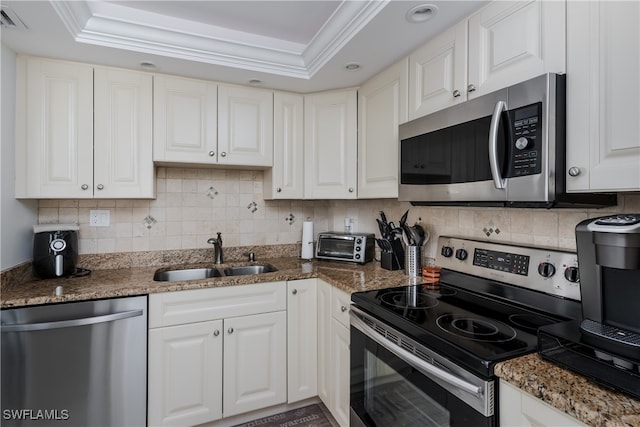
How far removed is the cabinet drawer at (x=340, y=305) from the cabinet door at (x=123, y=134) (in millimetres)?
1282

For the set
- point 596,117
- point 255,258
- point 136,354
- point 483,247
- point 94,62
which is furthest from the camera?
point 255,258

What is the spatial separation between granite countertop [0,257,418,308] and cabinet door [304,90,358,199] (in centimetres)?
55

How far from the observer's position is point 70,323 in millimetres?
1556

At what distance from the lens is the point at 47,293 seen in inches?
62.5

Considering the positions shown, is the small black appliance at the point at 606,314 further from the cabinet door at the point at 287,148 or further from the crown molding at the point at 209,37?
the cabinet door at the point at 287,148

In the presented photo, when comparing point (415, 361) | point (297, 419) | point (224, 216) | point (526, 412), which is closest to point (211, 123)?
point (224, 216)

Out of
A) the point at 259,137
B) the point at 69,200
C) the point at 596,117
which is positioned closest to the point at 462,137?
the point at 596,117

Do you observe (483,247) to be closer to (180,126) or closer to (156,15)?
(180,126)

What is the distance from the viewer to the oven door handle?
94 centimetres

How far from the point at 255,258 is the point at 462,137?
177cm

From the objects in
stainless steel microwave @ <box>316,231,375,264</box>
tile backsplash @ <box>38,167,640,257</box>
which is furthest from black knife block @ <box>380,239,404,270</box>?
stainless steel microwave @ <box>316,231,375,264</box>

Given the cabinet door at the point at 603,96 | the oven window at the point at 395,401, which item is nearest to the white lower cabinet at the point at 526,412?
the oven window at the point at 395,401

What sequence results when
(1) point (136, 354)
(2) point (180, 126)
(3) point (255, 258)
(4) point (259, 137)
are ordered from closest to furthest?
(1) point (136, 354) < (2) point (180, 126) < (4) point (259, 137) < (3) point (255, 258)

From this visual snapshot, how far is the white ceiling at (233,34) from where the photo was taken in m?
1.46
